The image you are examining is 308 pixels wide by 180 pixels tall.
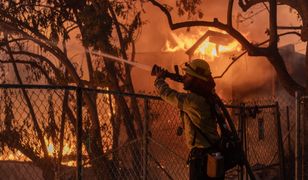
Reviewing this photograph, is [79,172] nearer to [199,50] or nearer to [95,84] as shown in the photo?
[95,84]

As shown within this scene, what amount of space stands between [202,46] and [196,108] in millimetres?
15312

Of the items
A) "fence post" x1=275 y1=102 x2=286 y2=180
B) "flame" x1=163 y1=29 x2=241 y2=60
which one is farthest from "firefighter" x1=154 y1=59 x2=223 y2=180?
"flame" x1=163 y1=29 x2=241 y2=60

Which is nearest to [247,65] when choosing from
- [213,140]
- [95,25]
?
[95,25]

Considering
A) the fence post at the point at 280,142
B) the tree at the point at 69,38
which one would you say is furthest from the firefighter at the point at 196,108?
the tree at the point at 69,38

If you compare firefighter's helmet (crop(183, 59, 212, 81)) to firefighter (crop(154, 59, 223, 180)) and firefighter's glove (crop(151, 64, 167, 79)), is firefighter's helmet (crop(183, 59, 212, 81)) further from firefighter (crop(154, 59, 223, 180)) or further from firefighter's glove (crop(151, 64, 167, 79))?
firefighter's glove (crop(151, 64, 167, 79))

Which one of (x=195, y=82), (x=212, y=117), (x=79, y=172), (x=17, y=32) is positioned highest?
(x=17, y=32)

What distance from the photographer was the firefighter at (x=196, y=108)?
15.3ft

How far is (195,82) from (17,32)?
28.2 feet

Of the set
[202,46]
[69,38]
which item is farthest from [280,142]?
[202,46]

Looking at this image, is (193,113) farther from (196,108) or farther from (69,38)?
(69,38)

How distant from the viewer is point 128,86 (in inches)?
521

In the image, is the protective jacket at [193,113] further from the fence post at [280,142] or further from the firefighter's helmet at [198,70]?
the fence post at [280,142]

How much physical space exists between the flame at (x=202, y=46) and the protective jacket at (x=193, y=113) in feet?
48.6

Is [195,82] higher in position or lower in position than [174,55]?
lower
